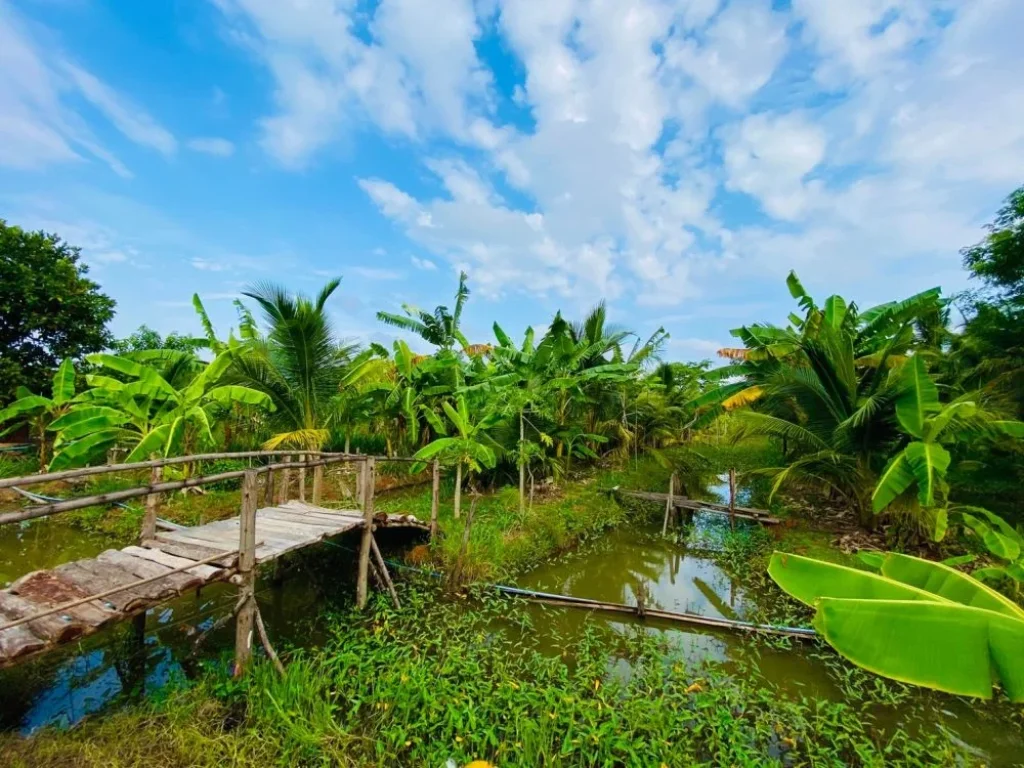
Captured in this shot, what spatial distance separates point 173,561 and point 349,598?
2684 millimetres

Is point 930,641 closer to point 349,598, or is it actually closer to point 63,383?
point 349,598

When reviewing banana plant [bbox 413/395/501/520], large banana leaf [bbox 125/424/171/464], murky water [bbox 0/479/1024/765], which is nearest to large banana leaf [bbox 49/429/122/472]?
large banana leaf [bbox 125/424/171/464]

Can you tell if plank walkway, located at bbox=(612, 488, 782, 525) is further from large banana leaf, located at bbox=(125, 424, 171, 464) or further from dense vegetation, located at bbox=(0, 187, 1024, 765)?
large banana leaf, located at bbox=(125, 424, 171, 464)

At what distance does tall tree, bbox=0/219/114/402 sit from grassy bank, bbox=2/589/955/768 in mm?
13833

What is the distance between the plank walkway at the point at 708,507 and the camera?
9.52 m

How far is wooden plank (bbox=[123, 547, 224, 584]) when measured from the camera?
4.09 meters

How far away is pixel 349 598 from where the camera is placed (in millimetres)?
6488

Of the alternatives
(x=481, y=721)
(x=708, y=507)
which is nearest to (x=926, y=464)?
(x=708, y=507)

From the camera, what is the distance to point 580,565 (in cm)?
834

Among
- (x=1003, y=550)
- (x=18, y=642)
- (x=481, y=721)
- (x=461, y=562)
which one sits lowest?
(x=481, y=721)

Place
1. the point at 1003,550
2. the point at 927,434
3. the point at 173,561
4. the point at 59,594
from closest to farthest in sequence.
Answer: the point at 59,594
the point at 1003,550
the point at 173,561
the point at 927,434

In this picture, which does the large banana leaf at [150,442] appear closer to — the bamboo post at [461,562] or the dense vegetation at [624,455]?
the dense vegetation at [624,455]

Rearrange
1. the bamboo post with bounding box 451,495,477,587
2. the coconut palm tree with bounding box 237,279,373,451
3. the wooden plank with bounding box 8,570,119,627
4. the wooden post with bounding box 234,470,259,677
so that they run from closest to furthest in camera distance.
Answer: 1. the wooden plank with bounding box 8,570,119,627
2. the wooden post with bounding box 234,470,259,677
3. the bamboo post with bounding box 451,495,477,587
4. the coconut palm tree with bounding box 237,279,373,451

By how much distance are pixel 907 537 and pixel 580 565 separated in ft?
17.6
